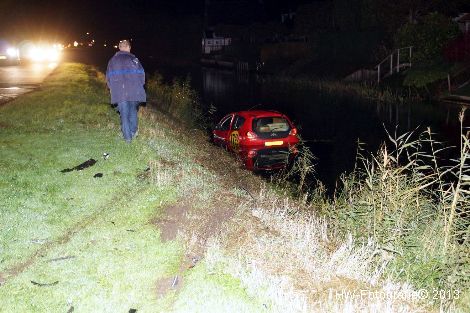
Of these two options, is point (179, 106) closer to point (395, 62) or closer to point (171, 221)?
point (171, 221)

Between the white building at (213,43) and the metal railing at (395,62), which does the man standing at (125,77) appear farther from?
the white building at (213,43)

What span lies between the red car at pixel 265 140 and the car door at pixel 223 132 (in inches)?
28.1

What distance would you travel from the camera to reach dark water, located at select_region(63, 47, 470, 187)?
18391mm

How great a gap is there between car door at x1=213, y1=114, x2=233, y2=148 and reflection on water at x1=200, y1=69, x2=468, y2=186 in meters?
3.27

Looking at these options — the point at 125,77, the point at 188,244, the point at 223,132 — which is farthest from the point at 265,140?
the point at 188,244

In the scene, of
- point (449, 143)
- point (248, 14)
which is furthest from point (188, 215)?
point (248, 14)

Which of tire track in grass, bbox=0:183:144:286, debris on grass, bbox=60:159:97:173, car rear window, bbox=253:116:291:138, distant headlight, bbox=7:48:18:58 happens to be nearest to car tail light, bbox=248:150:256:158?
car rear window, bbox=253:116:291:138

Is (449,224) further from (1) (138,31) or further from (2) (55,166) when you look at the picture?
(1) (138,31)

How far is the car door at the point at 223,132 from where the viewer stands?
16547 mm

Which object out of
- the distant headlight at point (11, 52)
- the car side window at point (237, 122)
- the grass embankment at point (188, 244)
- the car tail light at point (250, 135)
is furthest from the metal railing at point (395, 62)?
the distant headlight at point (11, 52)

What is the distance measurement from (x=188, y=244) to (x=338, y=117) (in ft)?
67.7

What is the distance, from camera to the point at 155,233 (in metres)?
7.12

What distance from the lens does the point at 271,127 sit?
50.7 ft

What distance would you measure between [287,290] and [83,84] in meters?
20.2
